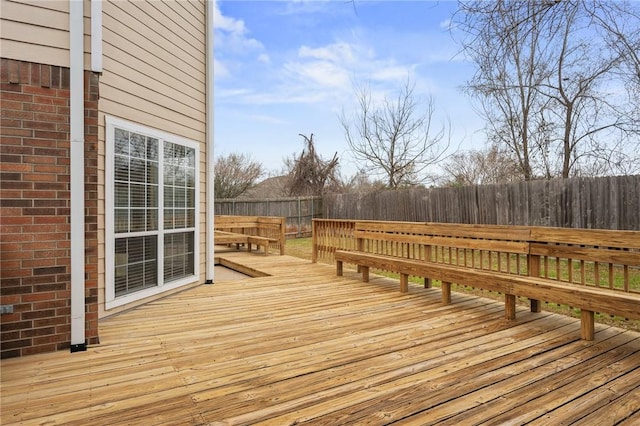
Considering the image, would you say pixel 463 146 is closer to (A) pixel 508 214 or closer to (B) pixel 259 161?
(A) pixel 508 214

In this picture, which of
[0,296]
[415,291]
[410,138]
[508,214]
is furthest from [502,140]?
[0,296]

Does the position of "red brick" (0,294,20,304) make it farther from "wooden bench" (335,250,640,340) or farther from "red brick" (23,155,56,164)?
"wooden bench" (335,250,640,340)

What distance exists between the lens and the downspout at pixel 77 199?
2.99 meters

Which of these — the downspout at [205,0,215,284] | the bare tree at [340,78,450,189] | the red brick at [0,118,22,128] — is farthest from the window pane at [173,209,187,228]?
the bare tree at [340,78,450,189]

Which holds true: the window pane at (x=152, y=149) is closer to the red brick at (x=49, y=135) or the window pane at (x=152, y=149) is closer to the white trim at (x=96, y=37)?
the white trim at (x=96, y=37)

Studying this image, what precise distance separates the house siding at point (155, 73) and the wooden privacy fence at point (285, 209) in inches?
354

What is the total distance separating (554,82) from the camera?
8.27 meters

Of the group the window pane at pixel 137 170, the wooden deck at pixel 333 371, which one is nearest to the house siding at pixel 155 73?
the window pane at pixel 137 170

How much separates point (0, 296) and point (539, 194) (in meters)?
8.10

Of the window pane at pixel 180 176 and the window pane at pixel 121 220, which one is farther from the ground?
the window pane at pixel 180 176

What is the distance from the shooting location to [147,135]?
14.3ft

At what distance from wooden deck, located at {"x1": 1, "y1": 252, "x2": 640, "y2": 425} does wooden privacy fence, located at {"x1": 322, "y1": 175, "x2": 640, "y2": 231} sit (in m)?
3.74

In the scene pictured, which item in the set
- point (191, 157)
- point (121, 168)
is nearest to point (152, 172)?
point (121, 168)

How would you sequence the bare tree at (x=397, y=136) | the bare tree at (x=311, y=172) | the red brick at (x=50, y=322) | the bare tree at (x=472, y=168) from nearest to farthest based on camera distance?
the red brick at (x=50, y=322) < the bare tree at (x=472, y=168) < the bare tree at (x=397, y=136) < the bare tree at (x=311, y=172)
